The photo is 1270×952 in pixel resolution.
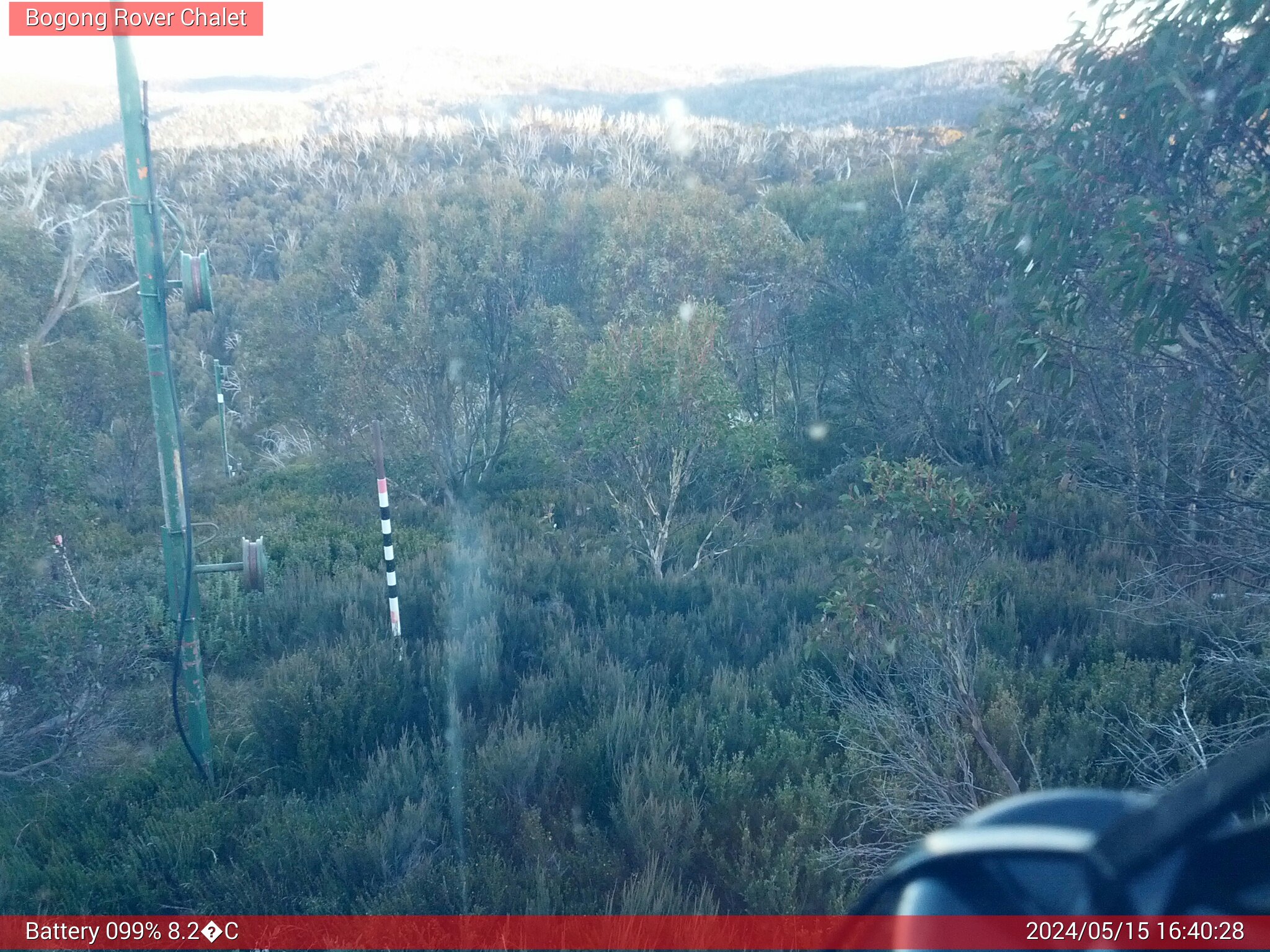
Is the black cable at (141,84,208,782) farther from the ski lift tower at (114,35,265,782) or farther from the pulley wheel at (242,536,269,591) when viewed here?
the pulley wheel at (242,536,269,591)

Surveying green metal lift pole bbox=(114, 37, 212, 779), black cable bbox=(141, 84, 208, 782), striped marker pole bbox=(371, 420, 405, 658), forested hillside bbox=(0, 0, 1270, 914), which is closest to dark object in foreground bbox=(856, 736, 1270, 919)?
forested hillside bbox=(0, 0, 1270, 914)

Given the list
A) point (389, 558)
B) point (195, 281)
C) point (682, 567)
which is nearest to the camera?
point (195, 281)

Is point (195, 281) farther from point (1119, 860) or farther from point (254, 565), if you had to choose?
point (1119, 860)

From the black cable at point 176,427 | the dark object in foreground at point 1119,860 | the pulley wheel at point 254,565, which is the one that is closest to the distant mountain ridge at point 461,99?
the black cable at point 176,427

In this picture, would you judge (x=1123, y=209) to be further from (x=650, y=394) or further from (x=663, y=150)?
(x=663, y=150)

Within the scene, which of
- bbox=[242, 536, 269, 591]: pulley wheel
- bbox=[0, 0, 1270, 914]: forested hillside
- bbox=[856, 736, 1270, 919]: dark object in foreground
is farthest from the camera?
bbox=[242, 536, 269, 591]: pulley wheel

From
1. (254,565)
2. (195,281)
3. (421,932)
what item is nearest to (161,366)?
(195,281)

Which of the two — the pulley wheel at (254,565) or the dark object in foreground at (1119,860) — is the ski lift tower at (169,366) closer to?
the pulley wheel at (254,565)
